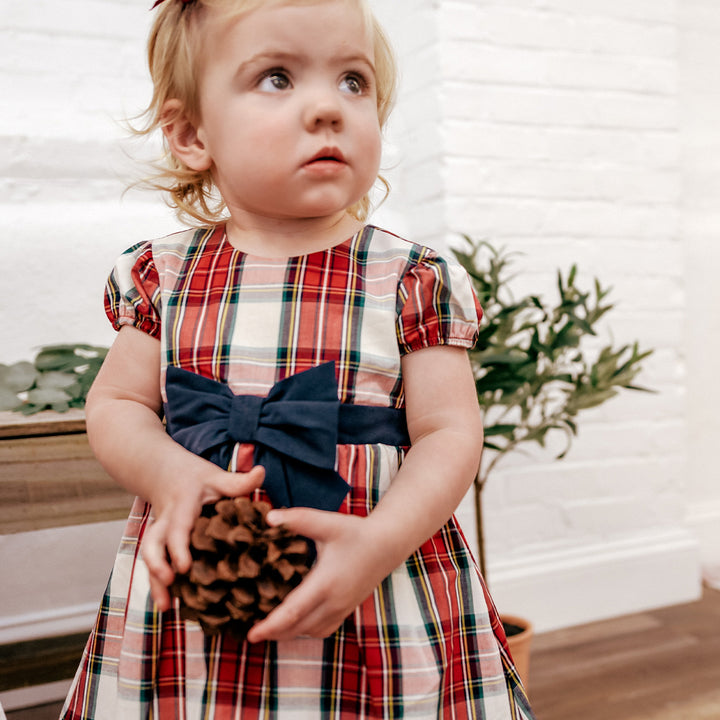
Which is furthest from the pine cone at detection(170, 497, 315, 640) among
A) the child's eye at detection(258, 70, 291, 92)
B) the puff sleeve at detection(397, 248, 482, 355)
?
the child's eye at detection(258, 70, 291, 92)

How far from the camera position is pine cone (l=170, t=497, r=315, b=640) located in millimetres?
531

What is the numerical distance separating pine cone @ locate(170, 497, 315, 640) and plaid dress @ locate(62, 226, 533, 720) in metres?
0.10

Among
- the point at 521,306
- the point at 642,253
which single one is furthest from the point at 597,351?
the point at 521,306

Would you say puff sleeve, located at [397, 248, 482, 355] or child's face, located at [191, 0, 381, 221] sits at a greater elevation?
child's face, located at [191, 0, 381, 221]

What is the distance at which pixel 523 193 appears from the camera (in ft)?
5.62

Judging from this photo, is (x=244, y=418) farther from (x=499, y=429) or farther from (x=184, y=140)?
(x=499, y=429)

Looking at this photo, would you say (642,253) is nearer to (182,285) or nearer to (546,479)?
(546,479)

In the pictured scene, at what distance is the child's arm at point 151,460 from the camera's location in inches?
21.7

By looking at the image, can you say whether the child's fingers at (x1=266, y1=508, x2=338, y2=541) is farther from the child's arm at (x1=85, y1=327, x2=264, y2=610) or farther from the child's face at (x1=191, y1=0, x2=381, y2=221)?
the child's face at (x1=191, y1=0, x2=381, y2=221)

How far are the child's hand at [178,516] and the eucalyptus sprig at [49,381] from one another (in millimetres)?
722

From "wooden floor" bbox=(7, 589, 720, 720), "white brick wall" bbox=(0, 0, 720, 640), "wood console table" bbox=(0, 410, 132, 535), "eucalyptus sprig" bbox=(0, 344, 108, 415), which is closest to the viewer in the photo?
"wood console table" bbox=(0, 410, 132, 535)

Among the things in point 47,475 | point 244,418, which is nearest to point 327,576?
point 244,418

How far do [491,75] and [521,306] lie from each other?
0.67m

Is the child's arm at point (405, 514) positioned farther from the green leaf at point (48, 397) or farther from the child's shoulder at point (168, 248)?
the green leaf at point (48, 397)
